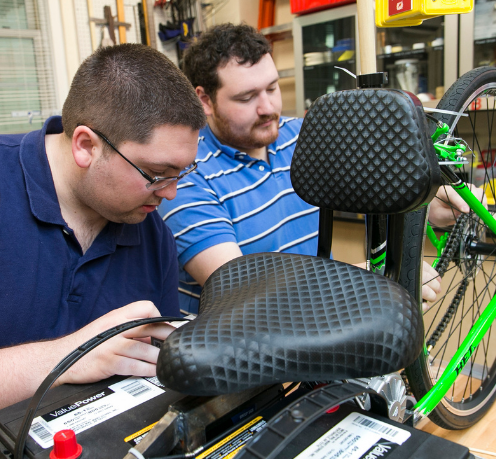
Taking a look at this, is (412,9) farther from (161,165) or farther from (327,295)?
(161,165)

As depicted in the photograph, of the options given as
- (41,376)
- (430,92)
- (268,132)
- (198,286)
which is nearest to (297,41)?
(430,92)

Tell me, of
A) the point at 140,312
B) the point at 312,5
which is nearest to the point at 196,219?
the point at 140,312

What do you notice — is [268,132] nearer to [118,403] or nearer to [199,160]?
[199,160]

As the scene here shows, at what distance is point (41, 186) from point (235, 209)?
51cm

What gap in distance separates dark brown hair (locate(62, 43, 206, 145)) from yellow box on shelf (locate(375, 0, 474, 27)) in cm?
41

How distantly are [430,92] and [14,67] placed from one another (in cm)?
229

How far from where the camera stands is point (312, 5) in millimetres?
2523

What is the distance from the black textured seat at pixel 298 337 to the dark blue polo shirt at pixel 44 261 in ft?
1.59

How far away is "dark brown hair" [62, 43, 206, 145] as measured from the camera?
89cm

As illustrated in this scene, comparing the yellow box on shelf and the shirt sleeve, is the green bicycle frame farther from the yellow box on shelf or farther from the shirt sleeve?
the shirt sleeve

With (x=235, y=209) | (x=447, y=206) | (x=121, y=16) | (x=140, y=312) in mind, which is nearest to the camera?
(x=140, y=312)

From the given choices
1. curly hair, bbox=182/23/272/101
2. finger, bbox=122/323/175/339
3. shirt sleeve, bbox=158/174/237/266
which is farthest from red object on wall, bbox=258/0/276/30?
finger, bbox=122/323/175/339

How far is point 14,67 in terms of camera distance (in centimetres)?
265

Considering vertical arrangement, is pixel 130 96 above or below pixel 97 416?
above
